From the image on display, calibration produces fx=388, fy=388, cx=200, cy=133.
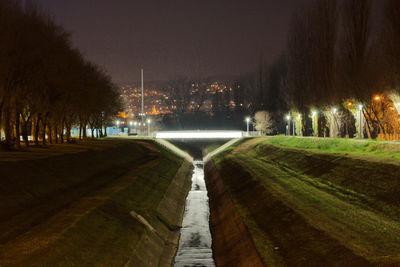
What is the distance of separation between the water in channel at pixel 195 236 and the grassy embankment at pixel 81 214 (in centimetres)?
80

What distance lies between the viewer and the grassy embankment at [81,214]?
51.5 feet

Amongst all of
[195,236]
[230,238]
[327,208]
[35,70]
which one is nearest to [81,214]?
[230,238]

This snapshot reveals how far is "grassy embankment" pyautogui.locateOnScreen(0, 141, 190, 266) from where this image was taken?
1571 centimetres

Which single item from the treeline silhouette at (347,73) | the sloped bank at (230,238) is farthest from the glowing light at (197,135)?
the sloped bank at (230,238)

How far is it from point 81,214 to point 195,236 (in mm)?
9414

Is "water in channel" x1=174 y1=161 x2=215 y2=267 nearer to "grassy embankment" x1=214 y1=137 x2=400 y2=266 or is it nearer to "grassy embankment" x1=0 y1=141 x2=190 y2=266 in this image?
"grassy embankment" x1=0 y1=141 x2=190 y2=266

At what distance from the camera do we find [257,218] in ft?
82.2

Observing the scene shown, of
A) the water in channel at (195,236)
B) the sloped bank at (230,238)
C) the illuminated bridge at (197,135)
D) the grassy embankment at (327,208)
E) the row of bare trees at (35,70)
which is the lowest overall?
the water in channel at (195,236)

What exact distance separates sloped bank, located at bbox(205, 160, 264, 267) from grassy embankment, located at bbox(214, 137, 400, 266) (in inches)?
21.2

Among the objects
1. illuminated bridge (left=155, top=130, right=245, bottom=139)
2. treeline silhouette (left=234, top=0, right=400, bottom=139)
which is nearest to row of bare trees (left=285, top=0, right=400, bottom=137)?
treeline silhouette (left=234, top=0, right=400, bottom=139)

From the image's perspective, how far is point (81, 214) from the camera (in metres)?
20.5

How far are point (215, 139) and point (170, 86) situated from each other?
7240 cm

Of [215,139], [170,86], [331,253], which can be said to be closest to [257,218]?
[331,253]

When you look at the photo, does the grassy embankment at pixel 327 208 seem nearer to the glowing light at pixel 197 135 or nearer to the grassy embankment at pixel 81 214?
the grassy embankment at pixel 81 214
